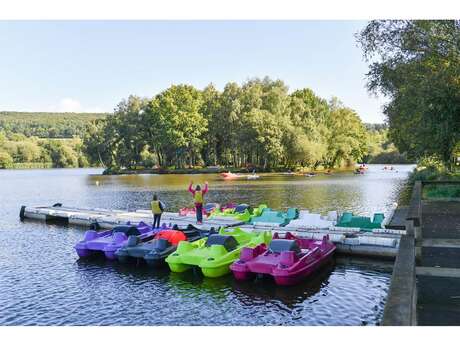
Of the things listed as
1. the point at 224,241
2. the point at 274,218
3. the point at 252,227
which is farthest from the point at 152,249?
the point at 274,218

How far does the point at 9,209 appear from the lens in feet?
127

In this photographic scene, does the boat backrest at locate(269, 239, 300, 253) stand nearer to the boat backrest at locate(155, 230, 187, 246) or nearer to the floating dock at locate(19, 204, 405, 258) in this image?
the floating dock at locate(19, 204, 405, 258)

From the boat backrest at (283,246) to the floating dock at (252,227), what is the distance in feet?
12.8

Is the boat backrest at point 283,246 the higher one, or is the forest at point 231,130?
the forest at point 231,130

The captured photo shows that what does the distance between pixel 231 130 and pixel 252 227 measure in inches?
2816

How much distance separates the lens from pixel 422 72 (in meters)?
23.4

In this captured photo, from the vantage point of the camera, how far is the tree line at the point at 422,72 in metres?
20.5

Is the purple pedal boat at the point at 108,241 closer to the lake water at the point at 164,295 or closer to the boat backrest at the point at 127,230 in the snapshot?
the boat backrest at the point at 127,230

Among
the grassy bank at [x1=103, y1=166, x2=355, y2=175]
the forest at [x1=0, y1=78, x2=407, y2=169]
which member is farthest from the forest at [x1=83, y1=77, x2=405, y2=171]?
the grassy bank at [x1=103, y1=166, x2=355, y2=175]

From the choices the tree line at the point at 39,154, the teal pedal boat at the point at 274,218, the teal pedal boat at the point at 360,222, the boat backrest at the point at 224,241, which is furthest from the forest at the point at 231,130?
the boat backrest at the point at 224,241

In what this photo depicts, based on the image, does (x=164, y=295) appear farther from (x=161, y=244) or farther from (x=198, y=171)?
(x=198, y=171)

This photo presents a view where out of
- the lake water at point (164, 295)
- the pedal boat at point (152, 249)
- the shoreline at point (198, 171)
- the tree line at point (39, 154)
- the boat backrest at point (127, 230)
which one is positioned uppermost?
the tree line at point (39, 154)

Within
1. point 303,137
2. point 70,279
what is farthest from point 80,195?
point 303,137

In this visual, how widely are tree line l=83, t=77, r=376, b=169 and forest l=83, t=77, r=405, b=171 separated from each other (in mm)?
191
